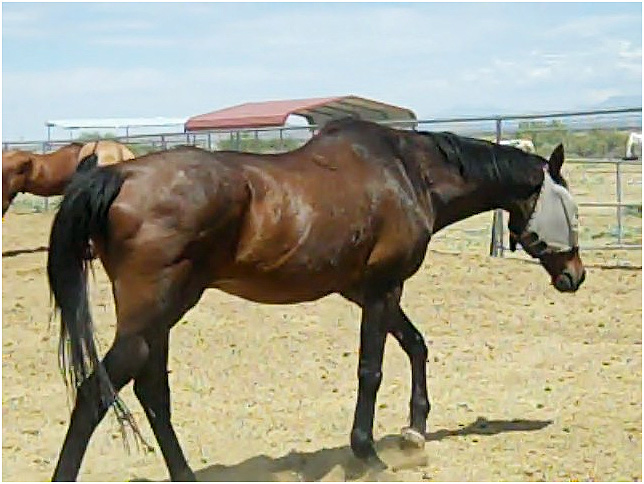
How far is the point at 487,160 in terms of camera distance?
4934 millimetres

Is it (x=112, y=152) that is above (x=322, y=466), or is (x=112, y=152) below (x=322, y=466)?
above

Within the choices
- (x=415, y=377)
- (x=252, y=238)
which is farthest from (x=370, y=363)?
(x=252, y=238)

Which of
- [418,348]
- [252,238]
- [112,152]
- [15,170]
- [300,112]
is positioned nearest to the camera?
[252,238]

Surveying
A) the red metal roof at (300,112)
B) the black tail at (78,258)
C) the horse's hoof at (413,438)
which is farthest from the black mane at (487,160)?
the red metal roof at (300,112)

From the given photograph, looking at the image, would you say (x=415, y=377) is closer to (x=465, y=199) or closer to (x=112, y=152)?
(x=465, y=199)

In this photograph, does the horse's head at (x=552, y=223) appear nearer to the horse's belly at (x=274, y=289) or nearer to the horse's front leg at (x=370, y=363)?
the horse's front leg at (x=370, y=363)

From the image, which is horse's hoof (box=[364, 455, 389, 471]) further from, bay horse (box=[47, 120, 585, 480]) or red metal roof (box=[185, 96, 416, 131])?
red metal roof (box=[185, 96, 416, 131])

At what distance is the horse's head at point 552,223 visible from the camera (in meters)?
5.02

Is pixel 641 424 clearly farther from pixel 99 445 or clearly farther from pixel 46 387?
pixel 46 387

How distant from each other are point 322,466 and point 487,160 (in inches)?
69.8

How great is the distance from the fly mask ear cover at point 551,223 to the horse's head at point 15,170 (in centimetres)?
903

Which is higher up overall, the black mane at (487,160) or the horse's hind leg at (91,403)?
the black mane at (487,160)

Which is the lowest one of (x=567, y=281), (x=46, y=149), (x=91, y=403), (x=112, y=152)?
(x=91, y=403)

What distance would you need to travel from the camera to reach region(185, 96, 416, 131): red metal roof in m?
29.9
